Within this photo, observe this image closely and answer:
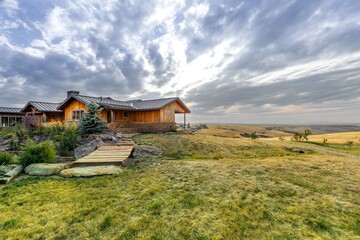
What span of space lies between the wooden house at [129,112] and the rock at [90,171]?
10.8m

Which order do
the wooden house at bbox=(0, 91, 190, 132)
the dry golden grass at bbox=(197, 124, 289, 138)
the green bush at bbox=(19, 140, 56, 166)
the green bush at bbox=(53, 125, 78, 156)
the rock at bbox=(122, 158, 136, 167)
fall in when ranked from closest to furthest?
the green bush at bbox=(19, 140, 56, 166) → the rock at bbox=(122, 158, 136, 167) → the green bush at bbox=(53, 125, 78, 156) → the wooden house at bbox=(0, 91, 190, 132) → the dry golden grass at bbox=(197, 124, 289, 138)

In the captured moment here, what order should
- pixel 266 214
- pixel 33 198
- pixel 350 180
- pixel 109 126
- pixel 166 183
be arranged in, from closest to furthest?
1. pixel 266 214
2. pixel 33 198
3. pixel 166 183
4. pixel 350 180
5. pixel 109 126

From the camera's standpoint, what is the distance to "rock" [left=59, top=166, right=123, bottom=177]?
6.38 meters

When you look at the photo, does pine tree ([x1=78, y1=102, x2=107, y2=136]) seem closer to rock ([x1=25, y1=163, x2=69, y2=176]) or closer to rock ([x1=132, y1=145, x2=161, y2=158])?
rock ([x1=132, y1=145, x2=161, y2=158])

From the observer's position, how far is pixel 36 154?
742 cm

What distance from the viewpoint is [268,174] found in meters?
6.46

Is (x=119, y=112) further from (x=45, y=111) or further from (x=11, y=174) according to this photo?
(x=11, y=174)

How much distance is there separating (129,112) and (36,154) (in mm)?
14872

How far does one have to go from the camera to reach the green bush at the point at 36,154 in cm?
715

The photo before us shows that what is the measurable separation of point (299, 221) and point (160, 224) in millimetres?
2609

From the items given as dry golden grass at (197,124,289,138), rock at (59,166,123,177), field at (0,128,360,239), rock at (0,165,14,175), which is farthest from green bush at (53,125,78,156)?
dry golden grass at (197,124,289,138)

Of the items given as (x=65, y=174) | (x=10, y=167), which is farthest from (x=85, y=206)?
(x=10, y=167)

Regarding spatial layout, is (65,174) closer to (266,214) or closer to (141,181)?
(141,181)

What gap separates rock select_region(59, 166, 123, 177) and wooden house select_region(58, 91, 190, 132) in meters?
10.8
